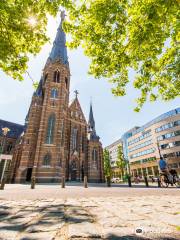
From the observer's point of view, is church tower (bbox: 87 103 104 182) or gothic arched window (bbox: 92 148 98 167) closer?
church tower (bbox: 87 103 104 182)

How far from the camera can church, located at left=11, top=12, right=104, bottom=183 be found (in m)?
26.1

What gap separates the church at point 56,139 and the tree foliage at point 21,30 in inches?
869

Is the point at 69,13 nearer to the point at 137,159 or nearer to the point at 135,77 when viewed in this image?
the point at 135,77

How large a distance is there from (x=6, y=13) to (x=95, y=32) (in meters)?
3.51

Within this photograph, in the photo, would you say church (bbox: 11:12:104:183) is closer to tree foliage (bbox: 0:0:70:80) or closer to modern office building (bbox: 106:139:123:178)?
tree foliage (bbox: 0:0:70:80)

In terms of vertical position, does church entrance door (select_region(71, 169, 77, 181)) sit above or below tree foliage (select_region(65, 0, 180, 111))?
below

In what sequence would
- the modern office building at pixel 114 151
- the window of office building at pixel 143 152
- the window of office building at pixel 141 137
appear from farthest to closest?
the modern office building at pixel 114 151
the window of office building at pixel 141 137
the window of office building at pixel 143 152

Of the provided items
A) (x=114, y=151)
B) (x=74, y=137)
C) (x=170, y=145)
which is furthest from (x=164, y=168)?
(x=114, y=151)

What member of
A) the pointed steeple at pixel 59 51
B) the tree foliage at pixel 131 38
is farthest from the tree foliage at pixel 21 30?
the pointed steeple at pixel 59 51

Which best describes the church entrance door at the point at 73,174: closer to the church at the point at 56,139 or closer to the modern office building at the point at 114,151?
the church at the point at 56,139

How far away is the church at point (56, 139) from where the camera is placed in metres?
26.1

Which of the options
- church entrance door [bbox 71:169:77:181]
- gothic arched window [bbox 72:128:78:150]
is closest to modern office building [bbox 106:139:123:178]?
gothic arched window [bbox 72:128:78:150]

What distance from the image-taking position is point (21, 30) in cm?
588

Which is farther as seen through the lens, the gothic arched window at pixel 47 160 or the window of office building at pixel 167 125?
the window of office building at pixel 167 125
